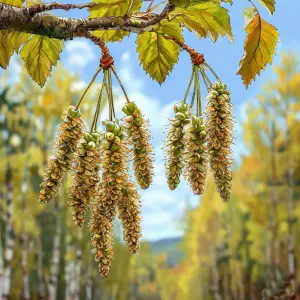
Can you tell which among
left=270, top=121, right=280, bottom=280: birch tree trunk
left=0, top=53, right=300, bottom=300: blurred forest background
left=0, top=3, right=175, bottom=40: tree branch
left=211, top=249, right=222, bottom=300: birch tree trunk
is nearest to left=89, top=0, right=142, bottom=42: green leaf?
left=0, top=3, right=175, bottom=40: tree branch

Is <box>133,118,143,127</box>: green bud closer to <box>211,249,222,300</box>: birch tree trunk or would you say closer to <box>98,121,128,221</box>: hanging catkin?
<box>98,121,128,221</box>: hanging catkin

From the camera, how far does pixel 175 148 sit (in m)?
1.09

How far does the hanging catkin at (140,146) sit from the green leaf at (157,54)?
12 centimetres

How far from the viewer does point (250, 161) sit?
613 inches

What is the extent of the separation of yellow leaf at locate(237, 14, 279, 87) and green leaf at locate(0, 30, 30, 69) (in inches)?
20.6

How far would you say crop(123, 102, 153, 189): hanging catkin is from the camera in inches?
42.4

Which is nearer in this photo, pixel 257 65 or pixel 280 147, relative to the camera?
pixel 257 65

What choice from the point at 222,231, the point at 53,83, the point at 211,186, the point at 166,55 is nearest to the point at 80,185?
the point at 166,55

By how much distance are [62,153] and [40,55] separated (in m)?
0.30

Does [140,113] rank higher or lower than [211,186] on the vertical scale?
lower

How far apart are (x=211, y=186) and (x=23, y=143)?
6.76m

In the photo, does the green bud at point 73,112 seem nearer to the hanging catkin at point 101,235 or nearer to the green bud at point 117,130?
the green bud at point 117,130

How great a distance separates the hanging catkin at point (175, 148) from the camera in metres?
1.08

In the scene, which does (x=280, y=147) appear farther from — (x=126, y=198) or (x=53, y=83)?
(x=126, y=198)
